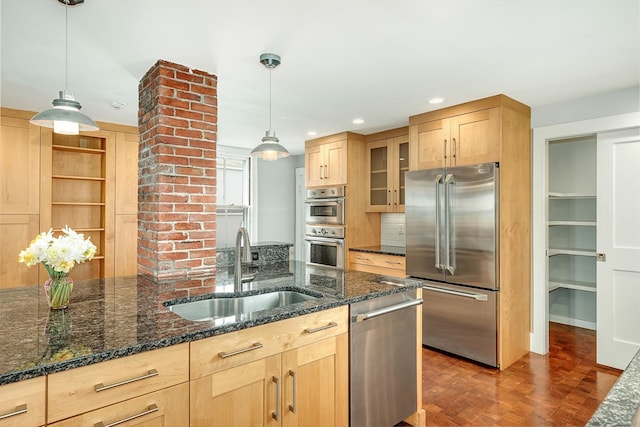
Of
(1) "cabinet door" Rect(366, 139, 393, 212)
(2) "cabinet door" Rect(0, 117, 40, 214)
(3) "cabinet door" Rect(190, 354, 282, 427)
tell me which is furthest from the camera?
(1) "cabinet door" Rect(366, 139, 393, 212)

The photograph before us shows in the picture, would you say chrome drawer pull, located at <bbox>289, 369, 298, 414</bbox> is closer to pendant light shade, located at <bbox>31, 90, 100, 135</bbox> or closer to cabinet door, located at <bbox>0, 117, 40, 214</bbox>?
pendant light shade, located at <bbox>31, 90, 100, 135</bbox>

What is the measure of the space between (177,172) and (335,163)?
258cm

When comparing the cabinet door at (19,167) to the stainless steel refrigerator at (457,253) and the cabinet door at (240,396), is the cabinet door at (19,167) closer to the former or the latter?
the cabinet door at (240,396)

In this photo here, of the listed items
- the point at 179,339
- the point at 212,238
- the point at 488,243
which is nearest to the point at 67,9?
the point at 212,238

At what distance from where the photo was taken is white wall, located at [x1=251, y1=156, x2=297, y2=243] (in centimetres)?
592

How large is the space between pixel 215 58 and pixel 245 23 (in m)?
0.52

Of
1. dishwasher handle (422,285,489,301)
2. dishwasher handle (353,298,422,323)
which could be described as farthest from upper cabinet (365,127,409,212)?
dishwasher handle (353,298,422,323)

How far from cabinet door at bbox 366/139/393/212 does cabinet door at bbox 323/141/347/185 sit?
1.16 ft

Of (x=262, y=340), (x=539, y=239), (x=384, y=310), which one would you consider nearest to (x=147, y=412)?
(x=262, y=340)

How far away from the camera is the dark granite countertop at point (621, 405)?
0.77m

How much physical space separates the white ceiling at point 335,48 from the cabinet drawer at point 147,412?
5.81 ft

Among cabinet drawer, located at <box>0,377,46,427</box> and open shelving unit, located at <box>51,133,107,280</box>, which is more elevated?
open shelving unit, located at <box>51,133,107,280</box>

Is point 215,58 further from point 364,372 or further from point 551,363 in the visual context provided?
point 551,363

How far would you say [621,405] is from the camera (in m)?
0.84
